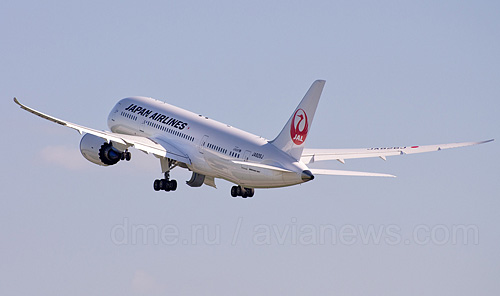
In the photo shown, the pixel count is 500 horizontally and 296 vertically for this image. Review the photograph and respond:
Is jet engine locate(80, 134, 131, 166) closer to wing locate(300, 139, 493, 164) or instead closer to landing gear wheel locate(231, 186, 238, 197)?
landing gear wheel locate(231, 186, 238, 197)

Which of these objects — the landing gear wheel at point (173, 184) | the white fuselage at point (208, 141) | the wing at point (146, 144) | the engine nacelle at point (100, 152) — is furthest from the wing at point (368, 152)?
the engine nacelle at point (100, 152)

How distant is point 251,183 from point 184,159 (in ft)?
21.8

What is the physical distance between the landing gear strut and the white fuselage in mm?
1501

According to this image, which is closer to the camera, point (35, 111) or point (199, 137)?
point (35, 111)

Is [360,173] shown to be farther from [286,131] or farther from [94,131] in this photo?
[94,131]

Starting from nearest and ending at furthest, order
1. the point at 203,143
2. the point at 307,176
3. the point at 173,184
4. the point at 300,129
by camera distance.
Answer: the point at 307,176
the point at 300,129
the point at 203,143
the point at 173,184

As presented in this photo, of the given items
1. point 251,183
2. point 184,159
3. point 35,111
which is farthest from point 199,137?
point 35,111

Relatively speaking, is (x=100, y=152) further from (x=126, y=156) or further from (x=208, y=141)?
(x=208, y=141)

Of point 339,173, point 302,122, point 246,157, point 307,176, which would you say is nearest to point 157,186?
point 246,157

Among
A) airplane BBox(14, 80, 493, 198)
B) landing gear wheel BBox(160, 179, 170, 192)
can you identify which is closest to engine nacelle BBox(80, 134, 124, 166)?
airplane BBox(14, 80, 493, 198)

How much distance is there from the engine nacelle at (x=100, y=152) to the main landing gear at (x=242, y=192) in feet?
23.0

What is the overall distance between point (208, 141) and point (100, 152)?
751 centimetres

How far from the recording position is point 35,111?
63719 mm

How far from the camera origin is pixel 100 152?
7512 cm
